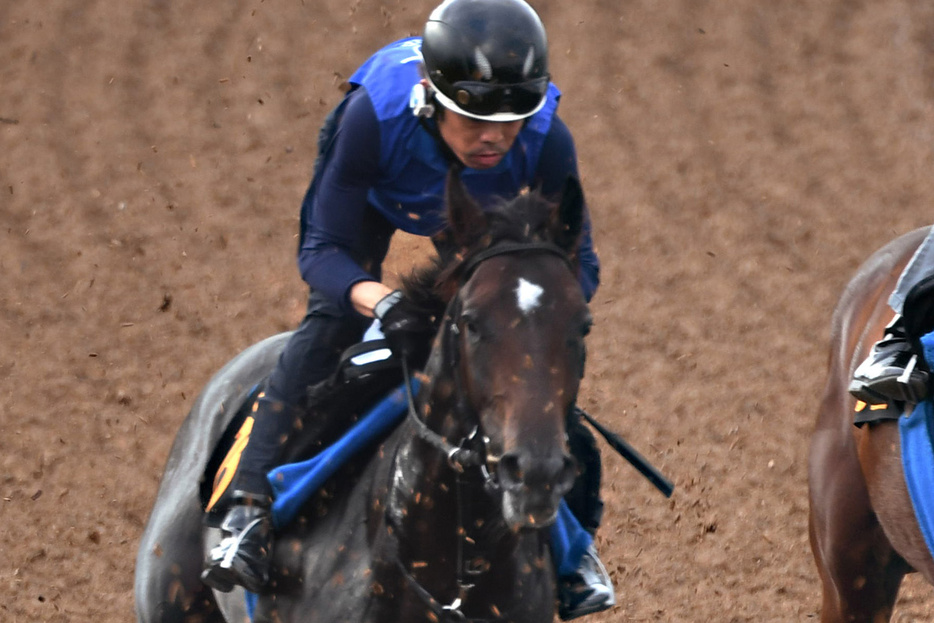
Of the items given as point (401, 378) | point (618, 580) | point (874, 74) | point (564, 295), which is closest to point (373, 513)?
point (401, 378)

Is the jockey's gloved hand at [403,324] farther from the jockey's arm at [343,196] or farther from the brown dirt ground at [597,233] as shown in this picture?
the brown dirt ground at [597,233]

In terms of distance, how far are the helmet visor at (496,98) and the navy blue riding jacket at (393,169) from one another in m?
0.28

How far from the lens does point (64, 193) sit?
8.80 metres

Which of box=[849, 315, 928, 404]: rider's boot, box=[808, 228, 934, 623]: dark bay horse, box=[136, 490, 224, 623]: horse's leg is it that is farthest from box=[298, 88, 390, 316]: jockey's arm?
box=[808, 228, 934, 623]: dark bay horse

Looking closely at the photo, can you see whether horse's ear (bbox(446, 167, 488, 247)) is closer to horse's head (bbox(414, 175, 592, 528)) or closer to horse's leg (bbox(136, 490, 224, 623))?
horse's head (bbox(414, 175, 592, 528))

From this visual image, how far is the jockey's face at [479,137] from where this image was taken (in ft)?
11.2

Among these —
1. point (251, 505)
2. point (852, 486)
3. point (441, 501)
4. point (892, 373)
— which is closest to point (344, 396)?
point (251, 505)

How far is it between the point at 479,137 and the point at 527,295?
2.14 ft

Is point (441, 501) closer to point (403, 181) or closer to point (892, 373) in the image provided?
point (403, 181)

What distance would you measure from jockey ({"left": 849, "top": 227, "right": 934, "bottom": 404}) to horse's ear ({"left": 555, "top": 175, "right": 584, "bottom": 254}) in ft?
4.65

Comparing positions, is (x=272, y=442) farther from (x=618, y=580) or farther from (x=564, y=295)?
(x=618, y=580)

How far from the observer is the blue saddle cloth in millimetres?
3682

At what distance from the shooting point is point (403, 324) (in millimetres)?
3326

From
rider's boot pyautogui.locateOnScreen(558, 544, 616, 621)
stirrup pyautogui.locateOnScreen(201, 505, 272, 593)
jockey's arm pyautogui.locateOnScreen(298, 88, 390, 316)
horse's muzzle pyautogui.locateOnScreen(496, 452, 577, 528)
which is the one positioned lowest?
rider's boot pyautogui.locateOnScreen(558, 544, 616, 621)
